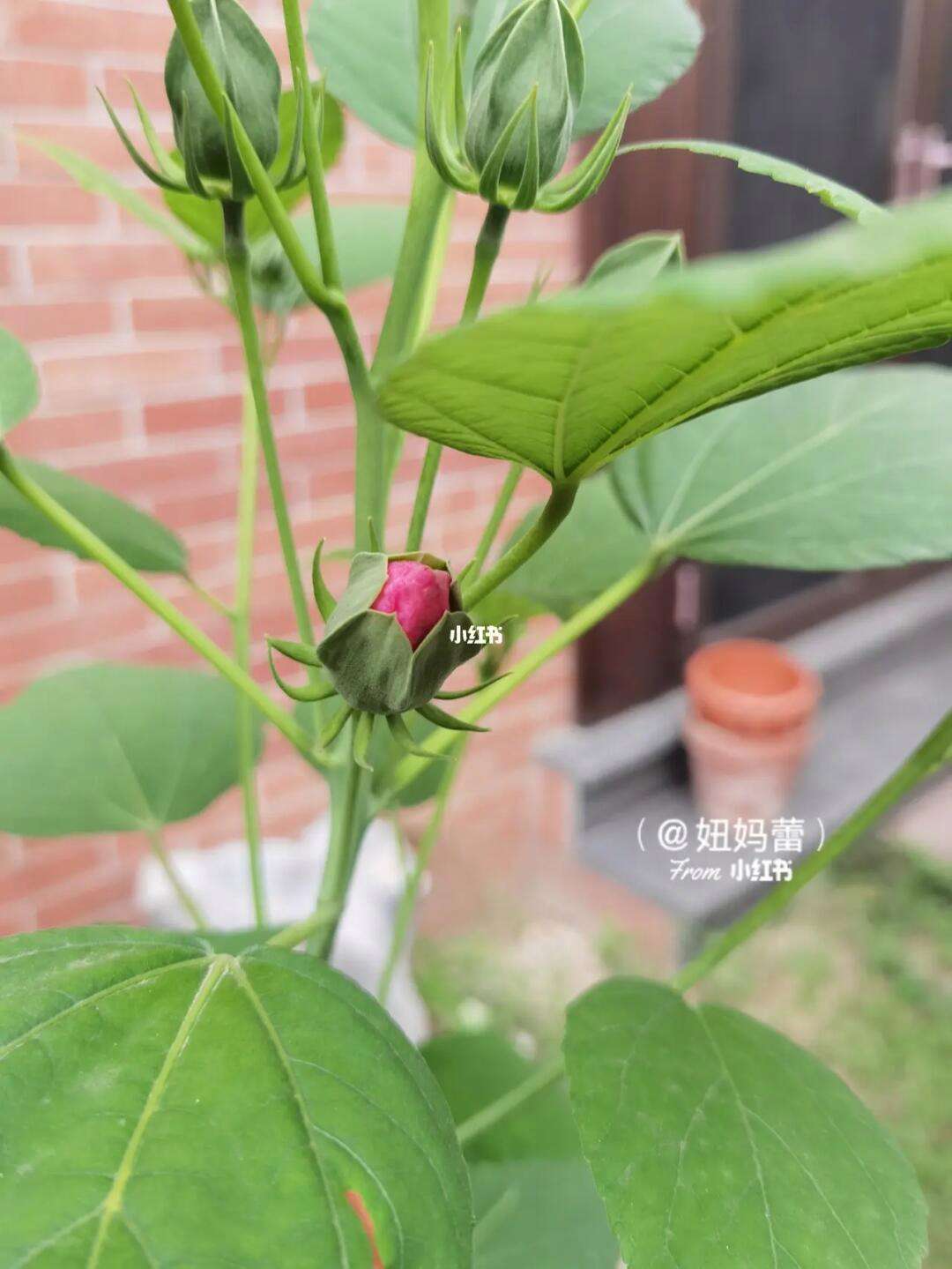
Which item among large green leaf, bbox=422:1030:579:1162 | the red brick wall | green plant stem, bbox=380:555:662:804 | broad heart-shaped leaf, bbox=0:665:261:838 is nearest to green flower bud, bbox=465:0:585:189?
green plant stem, bbox=380:555:662:804

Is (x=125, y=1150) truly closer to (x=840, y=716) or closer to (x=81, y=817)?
(x=81, y=817)

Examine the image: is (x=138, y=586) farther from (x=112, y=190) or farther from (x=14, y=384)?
(x=112, y=190)

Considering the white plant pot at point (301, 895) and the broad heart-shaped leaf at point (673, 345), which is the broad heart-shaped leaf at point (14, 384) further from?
the white plant pot at point (301, 895)

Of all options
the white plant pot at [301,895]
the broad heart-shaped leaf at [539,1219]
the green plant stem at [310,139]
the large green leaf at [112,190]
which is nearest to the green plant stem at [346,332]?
the green plant stem at [310,139]

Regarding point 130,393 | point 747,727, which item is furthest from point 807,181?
point 747,727

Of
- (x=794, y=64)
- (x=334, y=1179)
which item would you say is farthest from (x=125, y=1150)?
(x=794, y=64)

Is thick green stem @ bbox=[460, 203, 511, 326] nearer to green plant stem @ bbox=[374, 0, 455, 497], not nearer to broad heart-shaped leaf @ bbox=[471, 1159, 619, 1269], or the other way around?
green plant stem @ bbox=[374, 0, 455, 497]
